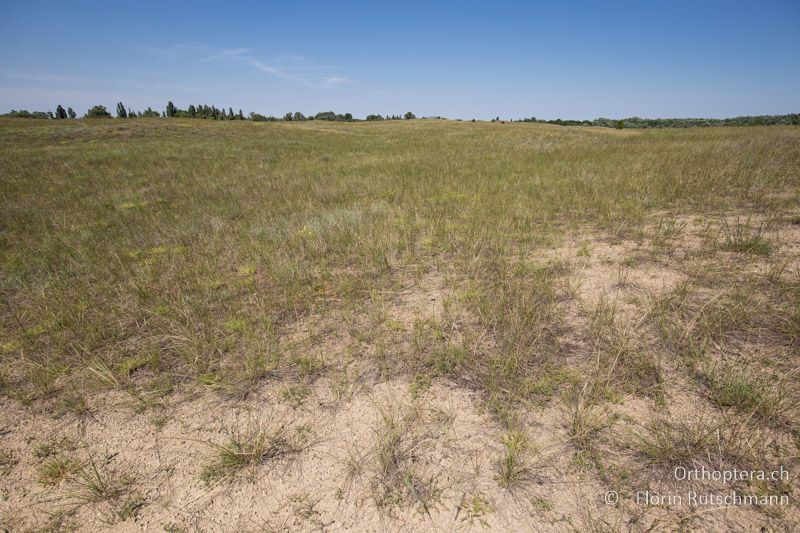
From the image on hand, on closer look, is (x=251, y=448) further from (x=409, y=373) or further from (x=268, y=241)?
(x=268, y=241)

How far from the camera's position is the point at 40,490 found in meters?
2.07

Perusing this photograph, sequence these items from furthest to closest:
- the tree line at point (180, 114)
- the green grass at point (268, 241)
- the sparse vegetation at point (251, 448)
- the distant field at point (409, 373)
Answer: the tree line at point (180, 114)
the green grass at point (268, 241)
the sparse vegetation at point (251, 448)
the distant field at point (409, 373)

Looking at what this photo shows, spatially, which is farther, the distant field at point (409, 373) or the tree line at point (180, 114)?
the tree line at point (180, 114)

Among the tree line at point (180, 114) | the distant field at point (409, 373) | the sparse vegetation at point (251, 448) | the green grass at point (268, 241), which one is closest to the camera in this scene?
the distant field at point (409, 373)

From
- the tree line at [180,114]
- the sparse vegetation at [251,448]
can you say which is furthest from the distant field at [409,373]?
the tree line at [180,114]

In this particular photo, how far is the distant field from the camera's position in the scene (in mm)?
1888

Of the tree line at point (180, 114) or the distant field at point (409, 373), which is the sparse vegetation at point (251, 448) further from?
the tree line at point (180, 114)

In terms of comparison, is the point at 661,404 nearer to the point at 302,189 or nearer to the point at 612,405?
the point at 612,405

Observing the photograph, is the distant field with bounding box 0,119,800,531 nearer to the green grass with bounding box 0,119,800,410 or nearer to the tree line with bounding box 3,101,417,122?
the green grass with bounding box 0,119,800,410

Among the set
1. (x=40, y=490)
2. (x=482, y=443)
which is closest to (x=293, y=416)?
(x=482, y=443)

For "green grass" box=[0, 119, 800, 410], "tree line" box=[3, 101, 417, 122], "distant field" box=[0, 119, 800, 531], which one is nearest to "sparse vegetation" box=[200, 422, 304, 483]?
"distant field" box=[0, 119, 800, 531]

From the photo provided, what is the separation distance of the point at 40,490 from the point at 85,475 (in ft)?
1.18

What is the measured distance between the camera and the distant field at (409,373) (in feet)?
6.19

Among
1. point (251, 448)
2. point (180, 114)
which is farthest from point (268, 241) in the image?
point (180, 114)
